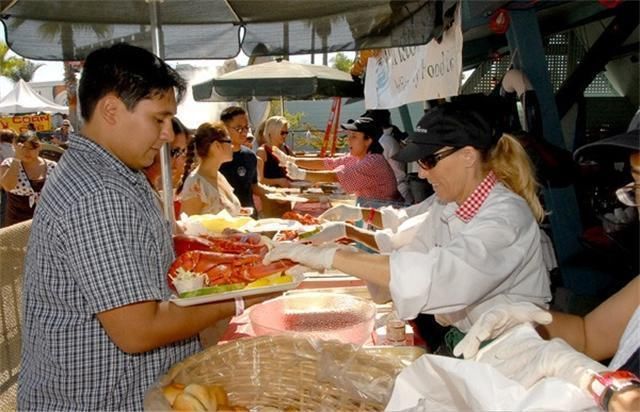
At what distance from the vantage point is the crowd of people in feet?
4.70

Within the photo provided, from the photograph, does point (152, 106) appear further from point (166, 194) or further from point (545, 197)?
point (545, 197)

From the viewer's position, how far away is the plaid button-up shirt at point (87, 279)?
4.74ft

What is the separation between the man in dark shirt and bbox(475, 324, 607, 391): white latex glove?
14.5 feet

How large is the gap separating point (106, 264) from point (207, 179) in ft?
9.85

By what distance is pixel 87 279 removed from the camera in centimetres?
145

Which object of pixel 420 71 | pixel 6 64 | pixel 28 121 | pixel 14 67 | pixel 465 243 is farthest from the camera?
pixel 14 67

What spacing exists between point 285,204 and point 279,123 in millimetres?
1811

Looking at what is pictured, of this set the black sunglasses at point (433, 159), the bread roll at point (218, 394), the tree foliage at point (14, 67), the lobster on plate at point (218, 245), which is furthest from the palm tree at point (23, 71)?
the bread roll at point (218, 394)

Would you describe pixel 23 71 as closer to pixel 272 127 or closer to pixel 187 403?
pixel 272 127

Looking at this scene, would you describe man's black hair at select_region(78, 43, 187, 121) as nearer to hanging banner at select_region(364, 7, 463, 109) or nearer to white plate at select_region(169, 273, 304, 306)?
white plate at select_region(169, 273, 304, 306)

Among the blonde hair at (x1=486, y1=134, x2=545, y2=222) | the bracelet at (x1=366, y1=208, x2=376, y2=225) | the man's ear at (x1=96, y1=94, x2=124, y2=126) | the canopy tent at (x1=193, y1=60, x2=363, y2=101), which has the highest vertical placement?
the canopy tent at (x1=193, y1=60, x2=363, y2=101)

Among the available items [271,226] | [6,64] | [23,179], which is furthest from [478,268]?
[6,64]

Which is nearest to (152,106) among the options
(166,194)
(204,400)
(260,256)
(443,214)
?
(260,256)

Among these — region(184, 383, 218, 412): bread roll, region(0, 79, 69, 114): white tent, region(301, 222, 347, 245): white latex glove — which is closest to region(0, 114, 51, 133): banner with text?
region(0, 79, 69, 114): white tent
